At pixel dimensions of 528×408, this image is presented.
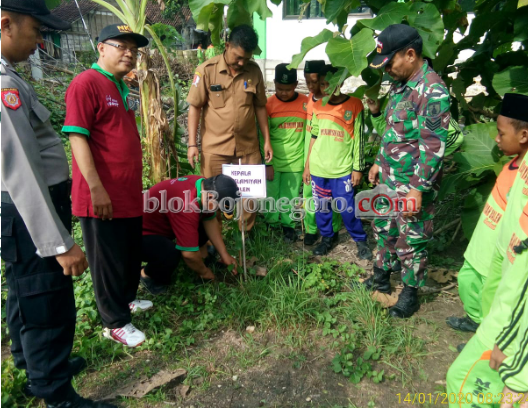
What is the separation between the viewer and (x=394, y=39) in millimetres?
2621

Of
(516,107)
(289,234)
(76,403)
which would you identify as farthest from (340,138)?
(76,403)

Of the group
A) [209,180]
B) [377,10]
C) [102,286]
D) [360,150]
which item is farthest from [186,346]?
[377,10]

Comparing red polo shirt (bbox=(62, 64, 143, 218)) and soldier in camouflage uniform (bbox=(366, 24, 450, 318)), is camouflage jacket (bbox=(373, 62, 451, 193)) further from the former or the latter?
red polo shirt (bbox=(62, 64, 143, 218))

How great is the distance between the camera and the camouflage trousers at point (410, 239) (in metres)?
2.93

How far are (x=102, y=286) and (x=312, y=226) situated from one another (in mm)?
2231

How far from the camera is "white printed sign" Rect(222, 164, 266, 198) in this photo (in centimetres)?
338

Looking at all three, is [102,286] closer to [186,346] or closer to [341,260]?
[186,346]

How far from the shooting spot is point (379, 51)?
8.91 ft

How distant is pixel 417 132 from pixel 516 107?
83cm

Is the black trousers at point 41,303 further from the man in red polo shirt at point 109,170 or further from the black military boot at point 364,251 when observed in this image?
the black military boot at point 364,251

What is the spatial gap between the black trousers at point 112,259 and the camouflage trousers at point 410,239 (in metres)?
1.85

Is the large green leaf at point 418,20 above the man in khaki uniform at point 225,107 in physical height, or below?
above

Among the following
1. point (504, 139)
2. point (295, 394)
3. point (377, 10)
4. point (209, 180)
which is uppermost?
point (377, 10)
